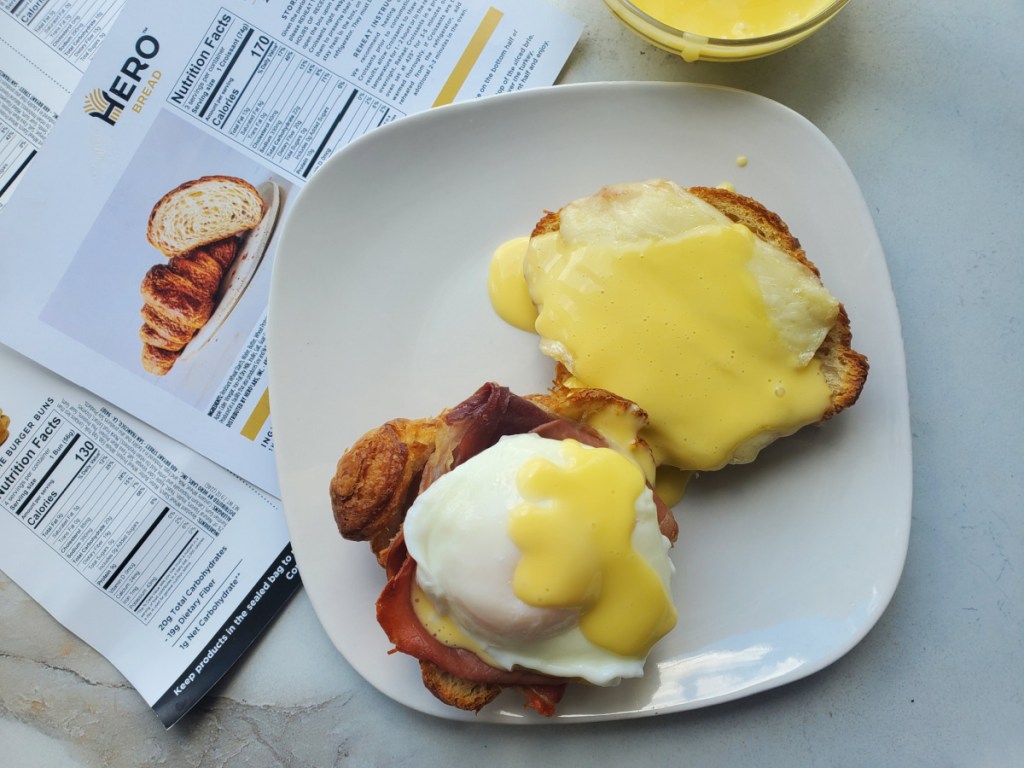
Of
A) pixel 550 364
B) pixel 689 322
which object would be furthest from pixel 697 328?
pixel 550 364

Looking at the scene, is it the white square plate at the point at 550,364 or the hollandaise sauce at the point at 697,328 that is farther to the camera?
the white square plate at the point at 550,364

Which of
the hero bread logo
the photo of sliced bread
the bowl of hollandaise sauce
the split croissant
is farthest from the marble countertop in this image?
the hero bread logo

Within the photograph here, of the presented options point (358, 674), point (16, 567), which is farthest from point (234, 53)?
point (358, 674)

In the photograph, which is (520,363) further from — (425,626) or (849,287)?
(849,287)

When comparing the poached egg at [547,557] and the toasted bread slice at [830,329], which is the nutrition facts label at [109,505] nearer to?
the poached egg at [547,557]

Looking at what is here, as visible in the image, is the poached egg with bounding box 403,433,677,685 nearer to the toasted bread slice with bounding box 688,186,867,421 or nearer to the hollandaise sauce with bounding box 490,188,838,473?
the hollandaise sauce with bounding box 490,188,838,473

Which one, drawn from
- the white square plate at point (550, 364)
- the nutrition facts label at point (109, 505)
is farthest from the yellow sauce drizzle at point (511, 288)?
the nutrition facts label at point (109, 505)

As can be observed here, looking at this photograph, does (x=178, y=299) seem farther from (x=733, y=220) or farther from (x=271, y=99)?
(x=733, y=220)
